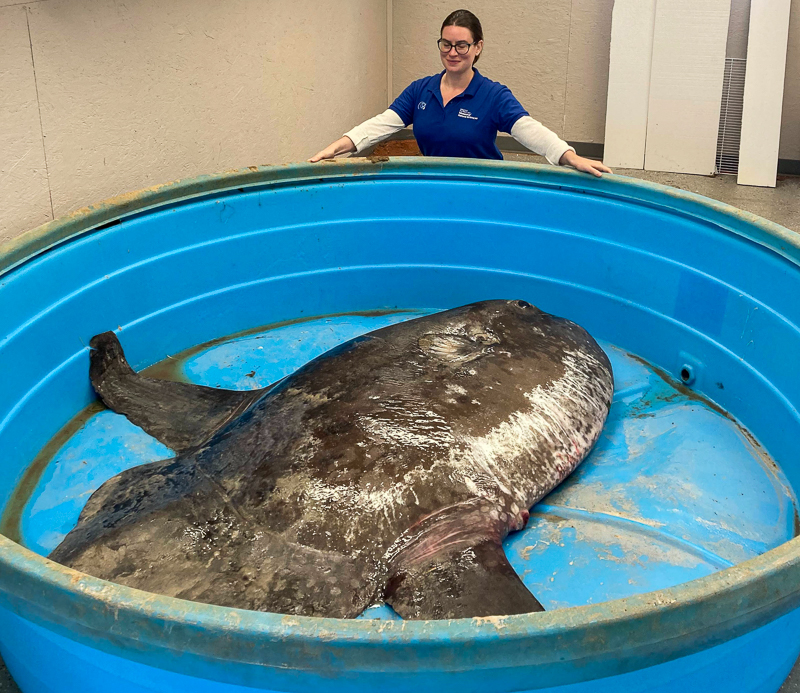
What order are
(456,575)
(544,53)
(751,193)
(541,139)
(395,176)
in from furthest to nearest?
1. (544,53)
2. (751,193)
3. (395,176)
4. (541,139)
5. (456,575)

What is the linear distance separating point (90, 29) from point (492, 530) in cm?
258

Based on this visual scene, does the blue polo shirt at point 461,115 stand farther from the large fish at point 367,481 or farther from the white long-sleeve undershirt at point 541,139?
the large fish at point 367,481

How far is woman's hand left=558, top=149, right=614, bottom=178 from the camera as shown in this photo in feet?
11.4

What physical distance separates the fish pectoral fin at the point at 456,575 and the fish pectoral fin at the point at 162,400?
2.80ft

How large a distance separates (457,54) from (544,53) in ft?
8.82

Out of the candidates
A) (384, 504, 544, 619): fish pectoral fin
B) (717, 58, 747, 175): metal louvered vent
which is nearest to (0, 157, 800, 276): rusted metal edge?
(384, 504, 544, 619): fish pectoral fin

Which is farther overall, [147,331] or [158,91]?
[158,91]

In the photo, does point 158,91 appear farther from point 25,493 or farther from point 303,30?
point 25,493

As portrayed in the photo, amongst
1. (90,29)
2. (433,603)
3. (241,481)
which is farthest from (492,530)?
(90,29)

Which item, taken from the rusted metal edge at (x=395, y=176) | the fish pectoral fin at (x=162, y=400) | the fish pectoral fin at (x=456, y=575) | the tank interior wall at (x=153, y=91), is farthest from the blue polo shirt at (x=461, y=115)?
the fish pectoral fin at (x=456, y=575)

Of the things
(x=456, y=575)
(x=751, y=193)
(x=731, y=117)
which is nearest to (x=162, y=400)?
(x=456, y=575)

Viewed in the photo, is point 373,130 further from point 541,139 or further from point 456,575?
point 456,575

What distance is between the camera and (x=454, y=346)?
2.67m

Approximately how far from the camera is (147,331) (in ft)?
10.9
